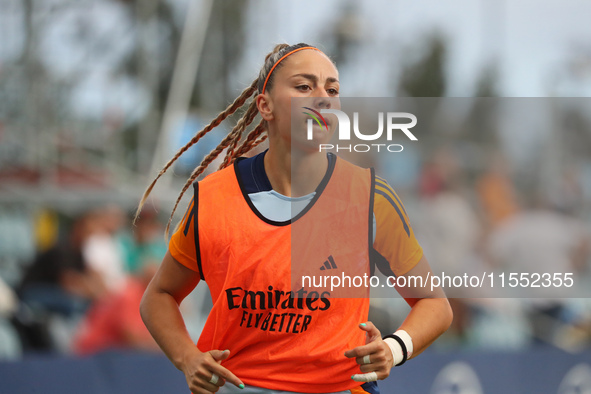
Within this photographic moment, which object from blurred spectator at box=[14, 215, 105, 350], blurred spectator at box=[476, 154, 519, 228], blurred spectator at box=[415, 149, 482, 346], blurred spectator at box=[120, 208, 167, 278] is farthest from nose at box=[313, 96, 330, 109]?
blurred spectator at box=[120, 208, 167, 278]

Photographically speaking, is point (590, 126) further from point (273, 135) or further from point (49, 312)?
point (273, 135)

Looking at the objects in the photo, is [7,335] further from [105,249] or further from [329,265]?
[329,265]

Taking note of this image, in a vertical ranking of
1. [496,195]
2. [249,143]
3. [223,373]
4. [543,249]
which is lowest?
[223,373]

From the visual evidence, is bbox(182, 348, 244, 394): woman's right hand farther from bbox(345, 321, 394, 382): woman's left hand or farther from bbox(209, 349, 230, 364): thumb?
bbox(345, 321, 394, 382): woman's left hand

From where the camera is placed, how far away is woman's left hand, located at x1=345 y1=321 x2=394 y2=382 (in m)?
2.49

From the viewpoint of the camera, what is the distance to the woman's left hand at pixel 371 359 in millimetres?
2486

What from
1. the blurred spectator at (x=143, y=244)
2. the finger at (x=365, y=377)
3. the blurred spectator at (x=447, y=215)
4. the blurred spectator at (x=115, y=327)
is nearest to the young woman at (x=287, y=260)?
the finger at (x=365, y=377)

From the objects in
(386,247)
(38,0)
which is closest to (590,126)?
(386,247)

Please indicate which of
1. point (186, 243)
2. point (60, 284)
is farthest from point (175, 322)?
point (60, 284)

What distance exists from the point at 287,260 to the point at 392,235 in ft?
1.32

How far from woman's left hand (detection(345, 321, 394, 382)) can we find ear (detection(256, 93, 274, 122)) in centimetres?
90

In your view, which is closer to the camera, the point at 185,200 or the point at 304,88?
the point at 304,88

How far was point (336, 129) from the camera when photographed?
9.80ft

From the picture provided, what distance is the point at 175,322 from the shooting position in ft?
9.44
